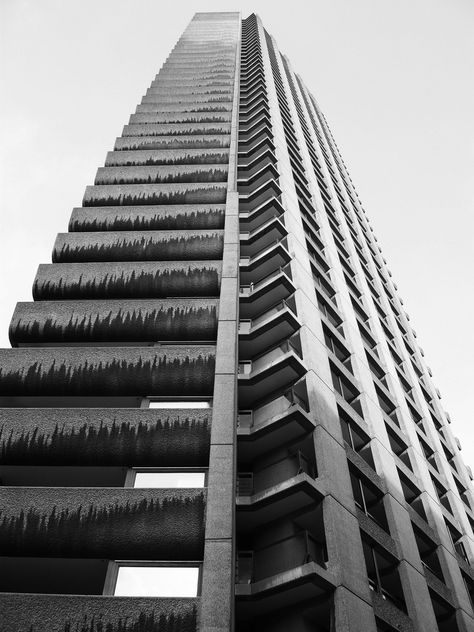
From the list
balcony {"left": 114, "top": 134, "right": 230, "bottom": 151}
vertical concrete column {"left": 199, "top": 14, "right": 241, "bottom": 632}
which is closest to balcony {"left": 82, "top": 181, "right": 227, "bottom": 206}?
balcony {"left": 114, "top": 134, "right": 230, "bottom": 151}

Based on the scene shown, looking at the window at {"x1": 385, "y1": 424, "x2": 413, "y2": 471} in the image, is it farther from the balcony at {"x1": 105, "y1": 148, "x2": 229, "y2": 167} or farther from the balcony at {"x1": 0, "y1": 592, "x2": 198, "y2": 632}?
the balcony at {"x1": 105, "y1": 148, "x2": 229, "y2": 167}

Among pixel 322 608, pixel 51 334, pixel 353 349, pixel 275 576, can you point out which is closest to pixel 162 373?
pixel 51 334

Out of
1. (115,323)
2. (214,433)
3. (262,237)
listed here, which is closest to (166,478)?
(214,433)

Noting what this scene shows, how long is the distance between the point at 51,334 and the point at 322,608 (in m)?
13.6

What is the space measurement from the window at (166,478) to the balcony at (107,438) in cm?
29

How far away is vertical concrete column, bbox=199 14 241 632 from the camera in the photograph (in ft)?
43.5

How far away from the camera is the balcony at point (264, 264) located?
27.9m

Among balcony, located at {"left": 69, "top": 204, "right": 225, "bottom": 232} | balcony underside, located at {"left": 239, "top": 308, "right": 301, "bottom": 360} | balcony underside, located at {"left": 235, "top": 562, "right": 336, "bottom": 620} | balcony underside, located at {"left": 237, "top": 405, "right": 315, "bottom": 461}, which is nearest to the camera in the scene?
balcony underside, located at {"left": 235, "top": 562, "right": 336, "bottom": 620}

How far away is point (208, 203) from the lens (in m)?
31.5

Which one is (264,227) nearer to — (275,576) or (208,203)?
(208,203)

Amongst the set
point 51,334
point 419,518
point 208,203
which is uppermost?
point 208,203

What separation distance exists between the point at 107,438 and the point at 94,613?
536cm

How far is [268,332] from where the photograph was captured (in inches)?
966

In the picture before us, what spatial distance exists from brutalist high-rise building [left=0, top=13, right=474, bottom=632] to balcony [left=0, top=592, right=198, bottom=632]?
0.04 meters
